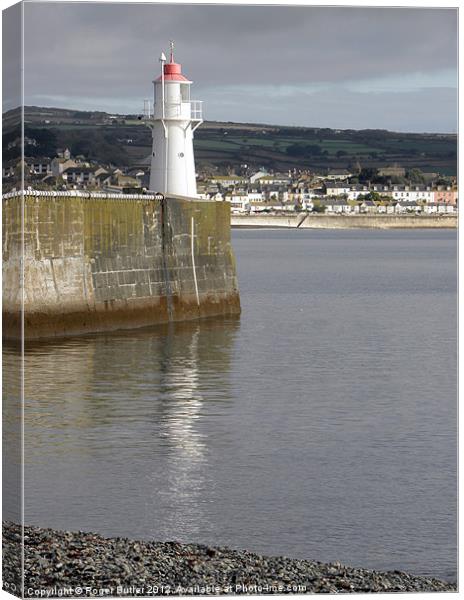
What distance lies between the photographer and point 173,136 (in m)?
21.7

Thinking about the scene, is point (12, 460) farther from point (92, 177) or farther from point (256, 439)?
point (92, 177)

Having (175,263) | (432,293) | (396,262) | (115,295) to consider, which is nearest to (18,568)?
(115,295)

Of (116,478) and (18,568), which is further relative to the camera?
(116,478)

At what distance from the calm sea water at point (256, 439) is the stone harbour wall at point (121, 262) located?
327mm

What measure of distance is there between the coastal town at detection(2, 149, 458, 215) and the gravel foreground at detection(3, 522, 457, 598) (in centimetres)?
1611

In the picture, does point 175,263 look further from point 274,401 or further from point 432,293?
point 432,293

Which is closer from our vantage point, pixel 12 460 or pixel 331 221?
pixel 12 460

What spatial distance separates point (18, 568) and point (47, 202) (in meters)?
10.7

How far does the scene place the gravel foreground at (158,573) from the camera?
6.37m

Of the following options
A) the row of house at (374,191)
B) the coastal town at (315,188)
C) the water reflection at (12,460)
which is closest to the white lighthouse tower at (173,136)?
the coastal town at (315,188)

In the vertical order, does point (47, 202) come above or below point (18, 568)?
above

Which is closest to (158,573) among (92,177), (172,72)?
(172,72)

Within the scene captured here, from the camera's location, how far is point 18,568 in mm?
6336

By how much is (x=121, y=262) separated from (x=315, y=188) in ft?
217
